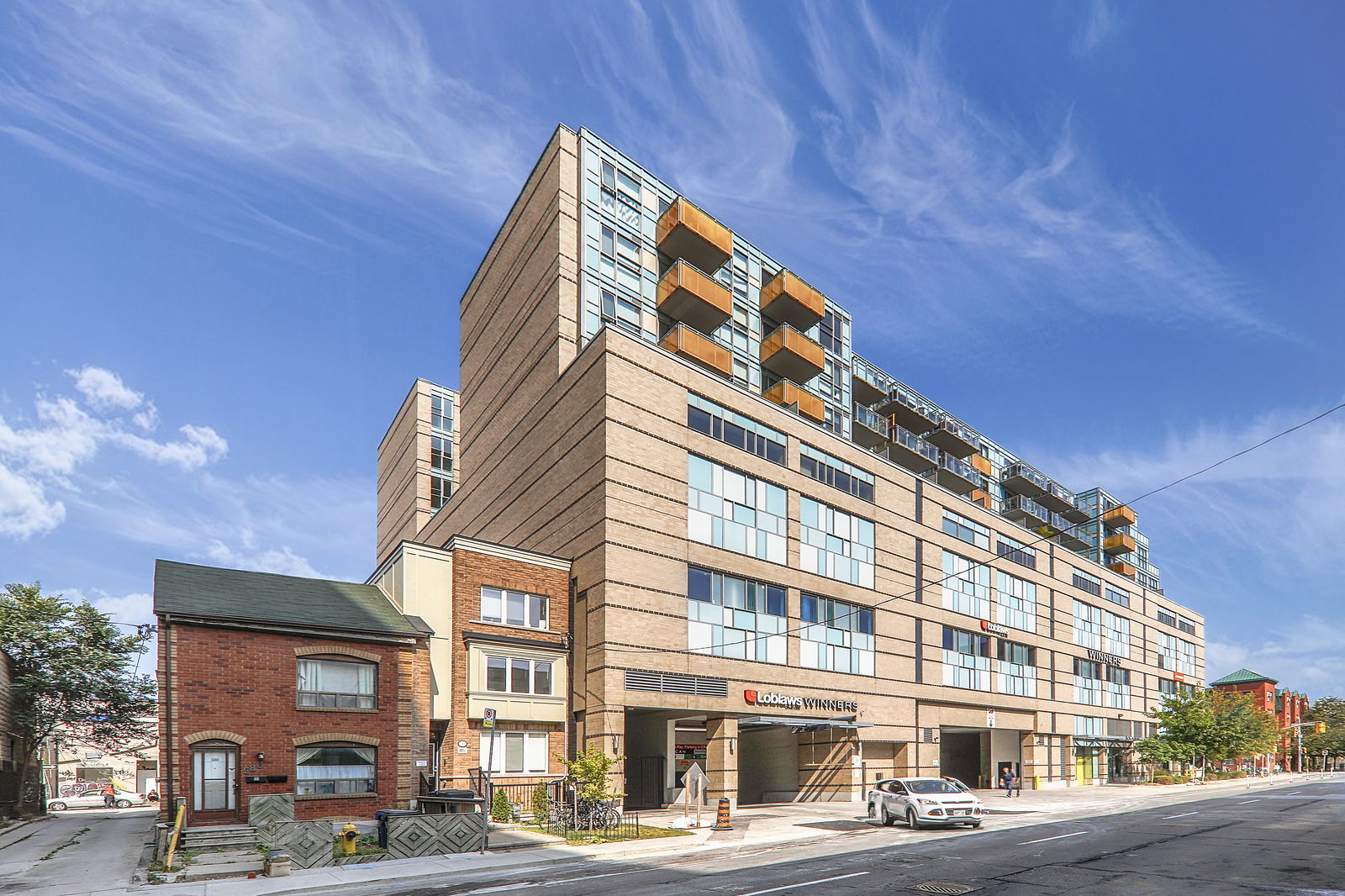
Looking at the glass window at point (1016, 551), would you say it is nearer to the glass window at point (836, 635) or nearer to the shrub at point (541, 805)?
the glass window at point (836, 635)

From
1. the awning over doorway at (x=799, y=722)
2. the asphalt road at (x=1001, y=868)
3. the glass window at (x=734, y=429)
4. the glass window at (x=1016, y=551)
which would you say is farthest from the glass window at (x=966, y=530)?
the asphalt road at (x=1001, y=868)

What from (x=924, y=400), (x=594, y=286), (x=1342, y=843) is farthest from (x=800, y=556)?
(x=924, y=400)

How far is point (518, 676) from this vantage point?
33.4 metres

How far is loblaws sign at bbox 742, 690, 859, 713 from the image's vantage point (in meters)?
37.4

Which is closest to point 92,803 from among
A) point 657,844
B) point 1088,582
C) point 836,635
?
point 836,635

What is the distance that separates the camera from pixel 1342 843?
24.4m

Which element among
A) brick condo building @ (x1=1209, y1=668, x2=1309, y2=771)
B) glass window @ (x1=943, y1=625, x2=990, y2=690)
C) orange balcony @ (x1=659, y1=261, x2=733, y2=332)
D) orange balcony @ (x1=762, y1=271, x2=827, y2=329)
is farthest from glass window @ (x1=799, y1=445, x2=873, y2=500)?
brick condo building @ (x1=1209, y1=668, x2=1309, y2=771)

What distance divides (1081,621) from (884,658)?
30.5 meters

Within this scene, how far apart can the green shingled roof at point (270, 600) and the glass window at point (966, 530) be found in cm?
3236

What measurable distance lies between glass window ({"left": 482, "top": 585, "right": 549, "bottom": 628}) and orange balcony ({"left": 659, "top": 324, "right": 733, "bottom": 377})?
502 inches

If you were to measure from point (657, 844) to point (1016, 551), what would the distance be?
42.4 m

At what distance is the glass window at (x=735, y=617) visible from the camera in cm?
3609

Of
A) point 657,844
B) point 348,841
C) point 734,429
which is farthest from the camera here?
point 734,429

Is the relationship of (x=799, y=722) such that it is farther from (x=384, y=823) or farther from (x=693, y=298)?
(x=384, y=823)
